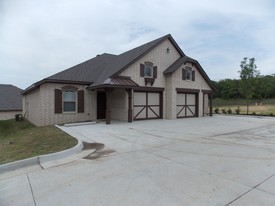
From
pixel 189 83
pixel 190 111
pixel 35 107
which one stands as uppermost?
pixel 189 83

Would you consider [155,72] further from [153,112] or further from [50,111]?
[50,111]

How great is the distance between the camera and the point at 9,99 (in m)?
29.6

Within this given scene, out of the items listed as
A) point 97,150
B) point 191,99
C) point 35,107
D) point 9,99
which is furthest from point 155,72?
point 9,99

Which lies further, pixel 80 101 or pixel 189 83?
pixel 189 83

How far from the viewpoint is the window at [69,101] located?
591 inches

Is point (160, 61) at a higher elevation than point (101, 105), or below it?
higher

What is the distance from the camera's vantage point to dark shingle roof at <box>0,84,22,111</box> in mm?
27938

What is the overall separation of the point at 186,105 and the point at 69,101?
34.2ft

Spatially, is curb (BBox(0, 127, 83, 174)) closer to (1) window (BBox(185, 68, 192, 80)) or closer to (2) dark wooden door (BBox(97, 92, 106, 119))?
(2) dark wooden door (BBox(97, 92, 106, 119))

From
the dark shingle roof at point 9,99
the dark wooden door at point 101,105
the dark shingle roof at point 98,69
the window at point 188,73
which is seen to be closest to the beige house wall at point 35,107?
the dark shingle roof at point 98,69

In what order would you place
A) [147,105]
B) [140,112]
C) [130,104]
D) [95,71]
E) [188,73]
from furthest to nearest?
[188,73]
[95,71]
[147,105]
[140,112]
[130,104]

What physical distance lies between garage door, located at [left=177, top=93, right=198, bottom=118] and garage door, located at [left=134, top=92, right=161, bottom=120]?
2131 mm

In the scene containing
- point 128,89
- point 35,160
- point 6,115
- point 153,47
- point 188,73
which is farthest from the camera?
point 6,115

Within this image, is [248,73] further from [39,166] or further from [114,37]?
[39,166]
